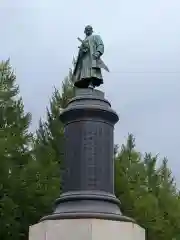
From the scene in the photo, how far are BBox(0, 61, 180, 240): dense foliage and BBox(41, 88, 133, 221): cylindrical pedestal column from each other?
10.0m

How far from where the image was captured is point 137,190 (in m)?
25.8

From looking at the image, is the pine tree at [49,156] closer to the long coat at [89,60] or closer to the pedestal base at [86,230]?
the long coat at [89,60]

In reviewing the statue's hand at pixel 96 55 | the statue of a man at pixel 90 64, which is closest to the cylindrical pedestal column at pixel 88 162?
the statue of a man at pixel 90 64

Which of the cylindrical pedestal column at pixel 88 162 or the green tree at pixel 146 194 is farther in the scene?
the green tree at pixel 146 194

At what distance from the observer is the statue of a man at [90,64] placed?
11.8 m

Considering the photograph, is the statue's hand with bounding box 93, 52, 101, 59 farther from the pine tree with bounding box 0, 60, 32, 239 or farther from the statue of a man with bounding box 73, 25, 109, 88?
the pine tree with bounding box 0, 60, 32, 239

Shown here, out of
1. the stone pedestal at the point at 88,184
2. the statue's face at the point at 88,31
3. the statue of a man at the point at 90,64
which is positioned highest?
the statue's face at the point at 88,31

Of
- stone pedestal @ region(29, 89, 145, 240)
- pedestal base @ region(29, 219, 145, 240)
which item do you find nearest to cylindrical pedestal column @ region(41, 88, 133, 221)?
stone pedestal @ region(29, 89, 145, 240)

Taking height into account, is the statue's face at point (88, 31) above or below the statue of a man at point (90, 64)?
above

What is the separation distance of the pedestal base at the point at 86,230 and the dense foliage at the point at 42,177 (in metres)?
10.8

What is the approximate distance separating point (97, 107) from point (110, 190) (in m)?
1.66

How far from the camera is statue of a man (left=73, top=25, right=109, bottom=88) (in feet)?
38.7

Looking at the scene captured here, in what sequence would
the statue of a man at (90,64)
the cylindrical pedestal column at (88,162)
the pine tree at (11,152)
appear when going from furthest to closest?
the pine tree at (11,152) < the statue of a man at (90,64) < the cylindrical pedestal column at (88,162)

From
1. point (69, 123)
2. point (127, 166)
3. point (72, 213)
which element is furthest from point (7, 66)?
point (72, 213)
